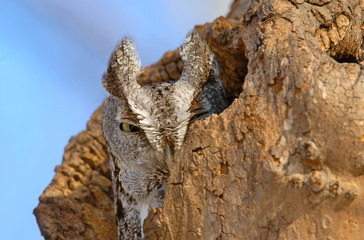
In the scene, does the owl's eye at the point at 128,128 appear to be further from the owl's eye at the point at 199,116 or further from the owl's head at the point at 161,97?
the owl's eye at the point at 199,116

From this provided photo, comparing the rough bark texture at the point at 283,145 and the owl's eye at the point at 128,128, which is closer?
the rough bark texture at the point at 283,145

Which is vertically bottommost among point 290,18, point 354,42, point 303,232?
point 303,232

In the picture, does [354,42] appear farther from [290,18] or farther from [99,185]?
[99,185]

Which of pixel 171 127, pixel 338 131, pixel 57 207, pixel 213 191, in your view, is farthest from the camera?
pixel 57 207

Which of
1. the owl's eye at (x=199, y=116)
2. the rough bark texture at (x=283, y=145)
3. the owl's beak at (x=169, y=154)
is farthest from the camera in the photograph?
the owl's eye at (x=199, y=116)

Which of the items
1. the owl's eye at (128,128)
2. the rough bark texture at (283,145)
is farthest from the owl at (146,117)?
the rough bark texture at (283,145)

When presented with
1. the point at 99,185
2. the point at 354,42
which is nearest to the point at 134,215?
the point at 99,185

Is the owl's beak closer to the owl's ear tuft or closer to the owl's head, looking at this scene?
the owl's head
